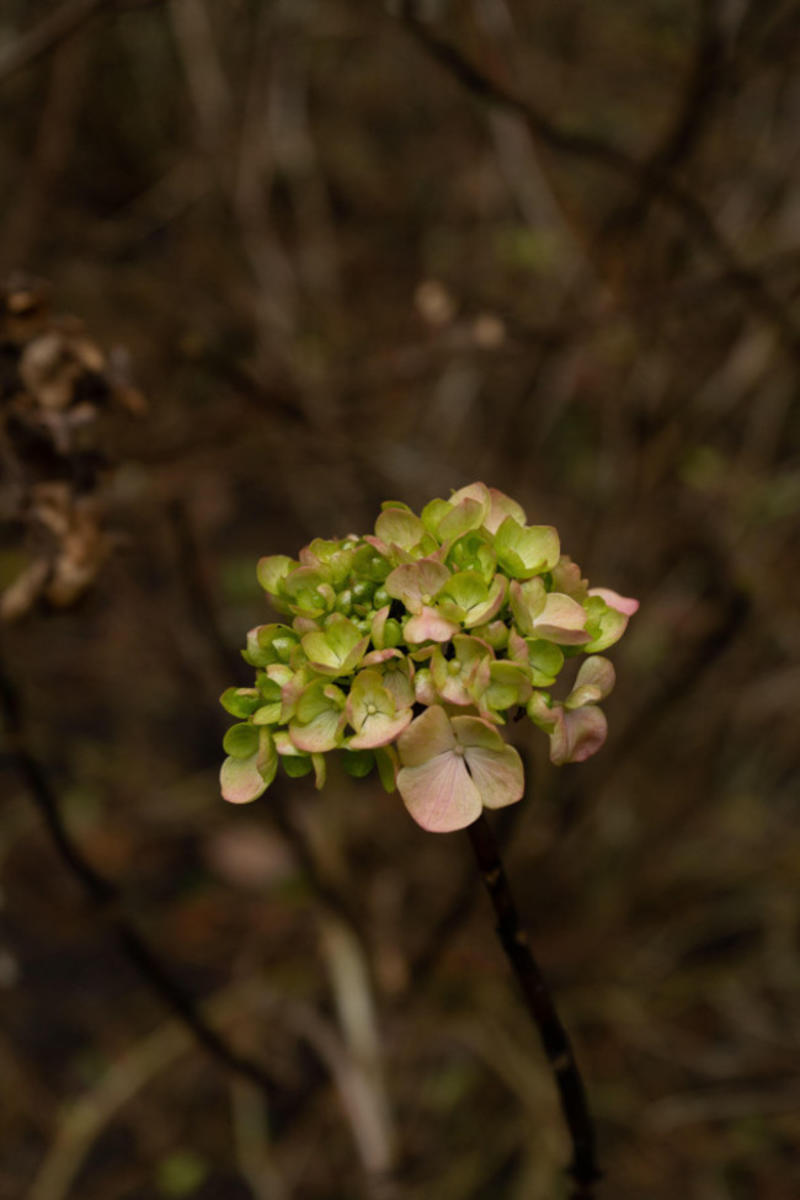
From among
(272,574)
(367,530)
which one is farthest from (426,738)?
(367,530)

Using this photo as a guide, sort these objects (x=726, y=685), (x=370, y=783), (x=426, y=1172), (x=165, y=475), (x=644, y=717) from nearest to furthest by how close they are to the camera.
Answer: (x=165, y=475), (x=644, y=717), (x=426, y=1172), (x=726, y=685), (x=370, y=783)

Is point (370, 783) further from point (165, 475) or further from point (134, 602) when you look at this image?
point (165, 475)

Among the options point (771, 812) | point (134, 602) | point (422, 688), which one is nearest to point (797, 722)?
point (771, 812)

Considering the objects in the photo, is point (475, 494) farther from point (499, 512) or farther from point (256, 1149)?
point (256, 1149)

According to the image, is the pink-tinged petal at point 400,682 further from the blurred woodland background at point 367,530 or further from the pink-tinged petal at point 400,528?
the blurred woodland background at point 367,530

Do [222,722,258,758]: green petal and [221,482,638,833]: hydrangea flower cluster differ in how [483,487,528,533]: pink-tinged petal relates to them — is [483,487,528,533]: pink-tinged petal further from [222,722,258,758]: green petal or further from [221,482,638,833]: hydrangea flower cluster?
[222,722,258,758]: green petal
